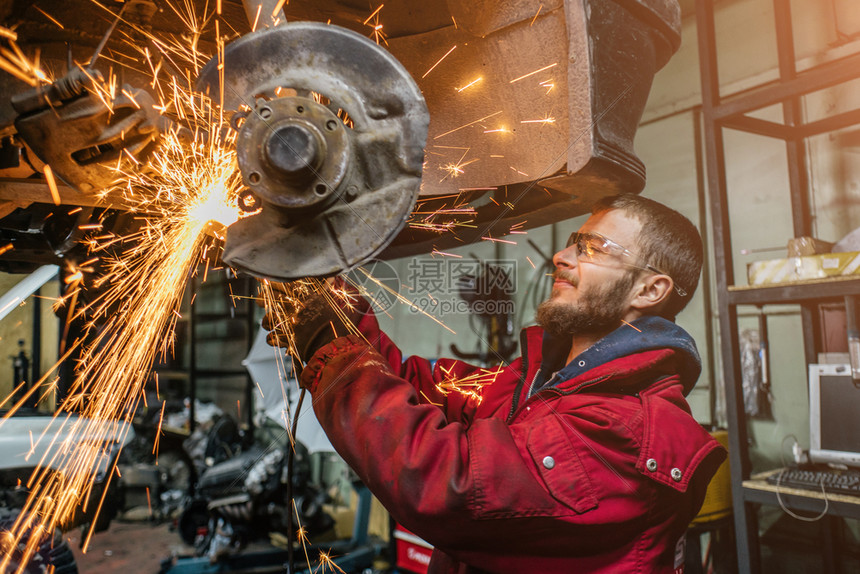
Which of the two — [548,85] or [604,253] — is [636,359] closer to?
[604,253]

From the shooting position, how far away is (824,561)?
10.3 feet

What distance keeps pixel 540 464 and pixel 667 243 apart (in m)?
0.96

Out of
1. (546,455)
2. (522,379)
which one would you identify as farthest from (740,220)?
(546,455)

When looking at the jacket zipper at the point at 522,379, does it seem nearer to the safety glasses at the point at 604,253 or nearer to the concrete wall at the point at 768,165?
the safety glasses at the point at 604,253

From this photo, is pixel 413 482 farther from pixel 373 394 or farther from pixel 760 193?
pixel 760 193

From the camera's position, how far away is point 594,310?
1779 millimetres

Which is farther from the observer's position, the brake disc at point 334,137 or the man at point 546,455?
the man at point 546,455

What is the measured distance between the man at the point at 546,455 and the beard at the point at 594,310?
0.10 meters

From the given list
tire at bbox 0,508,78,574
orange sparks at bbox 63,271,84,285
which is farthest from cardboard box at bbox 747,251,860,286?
tire at bbox 0,508,78,574

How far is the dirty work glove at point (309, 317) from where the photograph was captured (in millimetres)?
1532

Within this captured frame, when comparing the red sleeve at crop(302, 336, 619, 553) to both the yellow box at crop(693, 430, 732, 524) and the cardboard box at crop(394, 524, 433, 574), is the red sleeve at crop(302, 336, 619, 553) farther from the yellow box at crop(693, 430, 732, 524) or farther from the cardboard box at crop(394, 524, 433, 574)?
the cardboard box at crop(394, 524, 433, 574)

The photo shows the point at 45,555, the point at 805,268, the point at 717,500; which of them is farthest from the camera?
the point at 717,500

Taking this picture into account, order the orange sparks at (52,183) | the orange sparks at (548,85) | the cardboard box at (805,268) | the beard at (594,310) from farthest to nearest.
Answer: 1. the cardboard box at (805,268)
2. the beard at (594,310)
3. the orange sparks at (548,85)
4. the orange sparks at (52,183)

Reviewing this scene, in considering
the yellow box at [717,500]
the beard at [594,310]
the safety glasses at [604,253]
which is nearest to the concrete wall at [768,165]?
the yellow box at [717,500]
